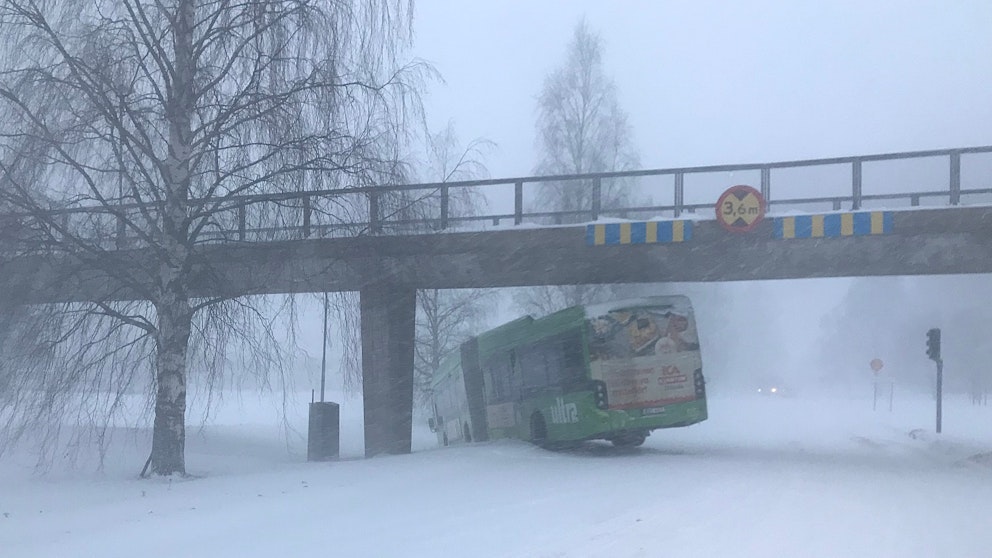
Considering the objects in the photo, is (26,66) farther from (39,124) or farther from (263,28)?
(263,28)

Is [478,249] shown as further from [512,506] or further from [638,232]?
[512,506]

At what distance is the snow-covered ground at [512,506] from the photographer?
9.93m

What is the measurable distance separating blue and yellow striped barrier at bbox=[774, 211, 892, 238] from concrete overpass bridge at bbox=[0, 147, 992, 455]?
0.07 feet

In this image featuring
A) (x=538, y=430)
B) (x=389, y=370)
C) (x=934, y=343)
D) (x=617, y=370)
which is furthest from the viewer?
(x=934, y=343)

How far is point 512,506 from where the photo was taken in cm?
1230

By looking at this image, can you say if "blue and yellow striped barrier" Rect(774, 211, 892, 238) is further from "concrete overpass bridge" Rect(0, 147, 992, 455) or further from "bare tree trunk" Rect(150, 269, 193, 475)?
"bare tree trunk" Rect(150, 269, 193, 475)

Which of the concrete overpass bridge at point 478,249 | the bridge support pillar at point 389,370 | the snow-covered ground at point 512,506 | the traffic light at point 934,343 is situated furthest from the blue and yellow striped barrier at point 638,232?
the traffic light at point 934,343

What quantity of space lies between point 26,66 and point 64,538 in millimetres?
7625

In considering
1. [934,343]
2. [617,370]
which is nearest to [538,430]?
[617,370]

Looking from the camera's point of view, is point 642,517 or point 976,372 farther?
point 976,372

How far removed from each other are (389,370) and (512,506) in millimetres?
12486

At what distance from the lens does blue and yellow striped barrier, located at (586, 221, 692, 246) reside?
21859 mm

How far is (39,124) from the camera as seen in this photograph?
14773 mm

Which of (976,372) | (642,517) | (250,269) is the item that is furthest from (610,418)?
(976,372)
